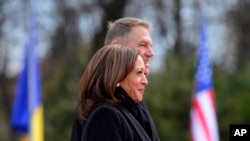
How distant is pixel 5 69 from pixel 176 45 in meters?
4.93

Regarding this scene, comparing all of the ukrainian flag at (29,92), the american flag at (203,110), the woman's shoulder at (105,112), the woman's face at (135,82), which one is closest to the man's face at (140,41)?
the woman's face at (135,82)

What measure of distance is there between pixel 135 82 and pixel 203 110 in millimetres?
5890

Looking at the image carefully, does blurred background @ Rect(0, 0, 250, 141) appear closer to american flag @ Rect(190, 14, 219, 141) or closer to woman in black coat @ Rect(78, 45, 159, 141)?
american flag @ Rect(190, 14, 219, 141)

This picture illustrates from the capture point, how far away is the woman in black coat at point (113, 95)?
11.1 ft

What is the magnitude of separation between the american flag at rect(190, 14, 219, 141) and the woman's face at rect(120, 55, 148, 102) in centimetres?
564

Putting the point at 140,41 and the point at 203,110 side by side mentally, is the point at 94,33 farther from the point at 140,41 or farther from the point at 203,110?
the point at 140,41

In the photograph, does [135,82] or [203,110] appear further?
[203,110]

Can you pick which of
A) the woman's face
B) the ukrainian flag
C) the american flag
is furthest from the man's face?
the ukrainian flag

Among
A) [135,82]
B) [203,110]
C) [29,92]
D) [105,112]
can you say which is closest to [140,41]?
[135,82]

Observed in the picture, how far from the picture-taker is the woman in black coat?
3383mm

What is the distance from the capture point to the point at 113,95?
136 inches

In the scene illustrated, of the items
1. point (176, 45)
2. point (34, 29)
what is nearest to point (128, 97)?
point (34, 29)

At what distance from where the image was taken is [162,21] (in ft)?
67.4

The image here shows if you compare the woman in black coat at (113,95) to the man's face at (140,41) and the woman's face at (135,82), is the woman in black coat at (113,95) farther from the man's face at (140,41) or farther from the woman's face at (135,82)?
the man's face at (140,41)
